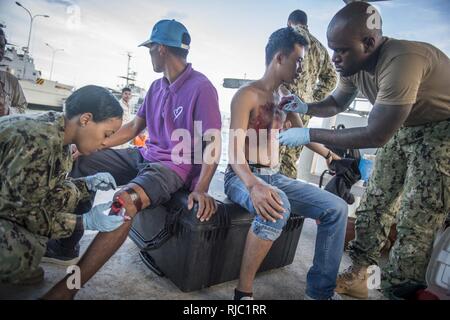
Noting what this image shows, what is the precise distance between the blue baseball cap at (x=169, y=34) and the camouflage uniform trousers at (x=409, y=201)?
5.60ft

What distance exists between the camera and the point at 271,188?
1.56m

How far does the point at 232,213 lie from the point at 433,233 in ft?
4.26

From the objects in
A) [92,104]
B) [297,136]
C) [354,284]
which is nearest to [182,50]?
[92,104]

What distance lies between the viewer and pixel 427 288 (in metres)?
1.77

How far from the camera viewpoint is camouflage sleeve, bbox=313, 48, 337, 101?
3098 mm

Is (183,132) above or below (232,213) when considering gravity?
above

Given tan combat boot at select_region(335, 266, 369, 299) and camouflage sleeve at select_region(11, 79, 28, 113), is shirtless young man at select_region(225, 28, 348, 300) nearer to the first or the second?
tan combat boot at select_region(335, 266, 369, 299)

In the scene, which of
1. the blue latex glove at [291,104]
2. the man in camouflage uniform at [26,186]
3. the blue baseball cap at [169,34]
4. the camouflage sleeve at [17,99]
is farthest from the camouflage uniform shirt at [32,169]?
the camouflage sleeve at [17,99]

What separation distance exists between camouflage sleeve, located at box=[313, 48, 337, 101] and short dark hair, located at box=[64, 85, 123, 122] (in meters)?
2.48

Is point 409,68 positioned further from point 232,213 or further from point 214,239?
point 214,239

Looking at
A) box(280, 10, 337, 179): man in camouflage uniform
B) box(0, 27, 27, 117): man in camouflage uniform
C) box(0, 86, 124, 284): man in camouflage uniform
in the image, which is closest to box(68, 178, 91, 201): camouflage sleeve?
box(0, 86, 124, 284): man in camouflage uniform

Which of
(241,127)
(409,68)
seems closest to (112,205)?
(241,127)

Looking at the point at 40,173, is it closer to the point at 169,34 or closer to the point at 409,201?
the point at 169,34

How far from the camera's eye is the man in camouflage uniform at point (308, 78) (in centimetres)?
281
